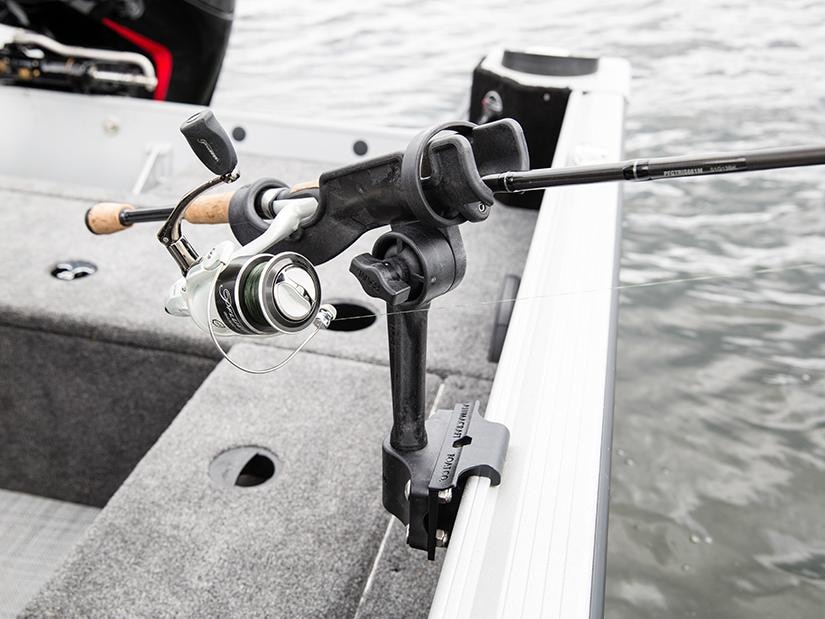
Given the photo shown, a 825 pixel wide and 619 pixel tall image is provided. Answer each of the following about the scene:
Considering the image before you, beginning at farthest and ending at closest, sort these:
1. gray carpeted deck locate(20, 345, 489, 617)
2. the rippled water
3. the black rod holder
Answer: the rippled water → gray carpeted deck locate(20, 345, 489, 617) → the black rod holder

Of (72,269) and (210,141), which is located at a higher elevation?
(72,269)

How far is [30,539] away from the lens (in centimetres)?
167

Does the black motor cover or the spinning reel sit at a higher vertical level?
the black motor cover

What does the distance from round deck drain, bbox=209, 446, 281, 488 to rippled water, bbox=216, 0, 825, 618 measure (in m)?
1.05

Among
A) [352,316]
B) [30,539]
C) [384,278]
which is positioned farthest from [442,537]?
A: [30,539]

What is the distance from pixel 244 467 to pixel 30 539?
0.66 m

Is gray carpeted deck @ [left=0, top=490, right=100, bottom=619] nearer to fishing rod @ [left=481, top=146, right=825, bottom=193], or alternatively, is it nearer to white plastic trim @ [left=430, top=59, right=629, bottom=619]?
white plastic trim @ [left=430, top=59, right=629, bottom=619]

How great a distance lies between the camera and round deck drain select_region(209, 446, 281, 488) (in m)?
1.25

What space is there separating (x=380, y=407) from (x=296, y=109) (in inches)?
161

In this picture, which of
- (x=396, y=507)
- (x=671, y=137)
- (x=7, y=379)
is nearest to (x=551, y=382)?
(x=396, y=507)

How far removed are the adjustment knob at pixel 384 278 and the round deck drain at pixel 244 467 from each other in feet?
1.84

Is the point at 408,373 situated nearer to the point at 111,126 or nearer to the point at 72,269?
the point at 72,269

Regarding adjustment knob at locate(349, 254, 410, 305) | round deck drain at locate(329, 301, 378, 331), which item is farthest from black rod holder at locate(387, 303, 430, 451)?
round deck drain at locate(329, 301, 378, 331)

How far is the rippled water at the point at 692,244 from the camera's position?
6.86 feet
